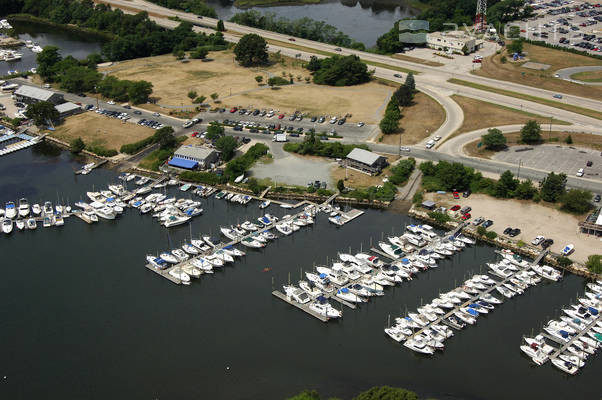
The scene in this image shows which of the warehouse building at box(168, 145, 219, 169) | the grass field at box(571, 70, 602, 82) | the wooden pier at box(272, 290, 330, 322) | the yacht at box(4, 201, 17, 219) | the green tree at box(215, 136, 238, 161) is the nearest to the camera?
the wooden pier at box(272, 290, 330, 322)

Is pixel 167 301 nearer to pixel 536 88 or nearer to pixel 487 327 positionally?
pixel 487 327

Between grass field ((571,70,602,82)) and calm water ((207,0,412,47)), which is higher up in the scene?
calm water ((207,0,412,47))

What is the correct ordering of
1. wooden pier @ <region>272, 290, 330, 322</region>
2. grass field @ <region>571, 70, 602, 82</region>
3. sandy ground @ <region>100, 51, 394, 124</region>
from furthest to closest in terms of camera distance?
grass field @ <region>571, 70, 602, 82</region>
sandy ground @ <region>100, 51, 394, 124</region>
wooden pier @ <region>272, 290, 330, 322</region>

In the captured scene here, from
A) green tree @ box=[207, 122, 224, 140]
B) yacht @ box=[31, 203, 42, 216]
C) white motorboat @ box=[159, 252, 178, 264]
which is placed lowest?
white motorboat @ box=[159, 252, 178, 264]

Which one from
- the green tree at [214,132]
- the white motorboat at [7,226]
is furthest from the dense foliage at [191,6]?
the white motorboat at [7,226]

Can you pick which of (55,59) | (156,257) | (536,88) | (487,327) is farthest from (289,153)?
(55,59)

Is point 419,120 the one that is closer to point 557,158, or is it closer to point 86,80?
point 557,158

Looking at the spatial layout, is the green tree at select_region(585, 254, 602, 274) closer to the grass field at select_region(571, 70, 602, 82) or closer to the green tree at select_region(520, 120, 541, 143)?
the green tree at select_region(520, 120, 541, 143)

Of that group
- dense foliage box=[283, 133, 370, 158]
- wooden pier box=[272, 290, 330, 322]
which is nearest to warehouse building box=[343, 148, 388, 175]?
dense foliage box=[283, 133, 370, 158]
